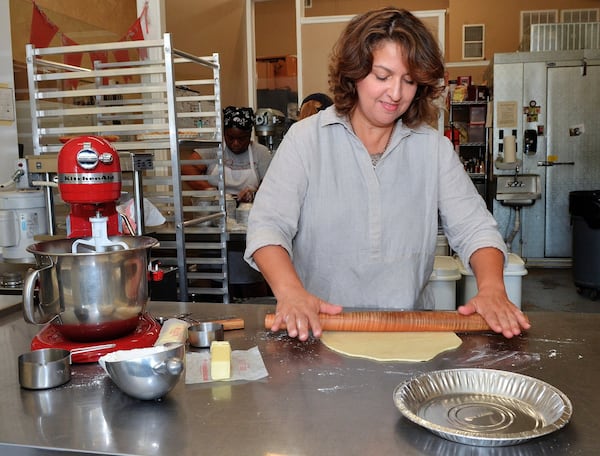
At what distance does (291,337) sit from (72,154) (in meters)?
0.69

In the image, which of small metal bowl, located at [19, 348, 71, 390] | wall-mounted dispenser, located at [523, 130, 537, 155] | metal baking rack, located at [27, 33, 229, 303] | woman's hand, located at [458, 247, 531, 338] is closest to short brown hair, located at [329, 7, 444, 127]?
woman's hand, located at [458, 247, 531, 338]

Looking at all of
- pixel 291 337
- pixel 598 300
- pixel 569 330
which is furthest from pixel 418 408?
pixel 598 300

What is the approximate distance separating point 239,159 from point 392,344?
3.46m

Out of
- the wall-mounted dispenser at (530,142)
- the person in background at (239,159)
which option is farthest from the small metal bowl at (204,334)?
the wall-mounted dispenser at (530,142)

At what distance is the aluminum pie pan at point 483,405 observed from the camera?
866 mm

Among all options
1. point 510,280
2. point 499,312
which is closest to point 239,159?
point 510,280

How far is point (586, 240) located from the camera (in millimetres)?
5309

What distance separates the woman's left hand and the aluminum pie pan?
308 millimetres

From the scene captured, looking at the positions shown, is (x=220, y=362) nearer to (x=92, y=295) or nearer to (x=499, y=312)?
(x=92, y=295)

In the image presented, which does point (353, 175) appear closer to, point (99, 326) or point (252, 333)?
point (252, 333)

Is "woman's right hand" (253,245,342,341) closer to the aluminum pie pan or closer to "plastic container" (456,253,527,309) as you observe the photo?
the aluminum pie pan

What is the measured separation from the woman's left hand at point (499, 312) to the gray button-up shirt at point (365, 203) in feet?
0.91

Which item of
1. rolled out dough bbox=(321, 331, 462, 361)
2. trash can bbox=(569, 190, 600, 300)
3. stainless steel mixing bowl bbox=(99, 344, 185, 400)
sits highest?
stainless steel mixing bowl bbox=(99, 344, 185, 400)

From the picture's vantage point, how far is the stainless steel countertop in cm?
88
